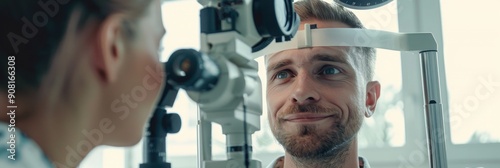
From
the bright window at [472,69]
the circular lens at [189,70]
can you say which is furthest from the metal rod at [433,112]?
the circular lens at [189,70]

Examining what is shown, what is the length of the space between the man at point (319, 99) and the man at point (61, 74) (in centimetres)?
72

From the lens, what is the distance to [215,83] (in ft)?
2.16

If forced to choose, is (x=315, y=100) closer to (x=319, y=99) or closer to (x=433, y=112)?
(x=319, y=99)

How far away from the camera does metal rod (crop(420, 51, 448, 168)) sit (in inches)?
47.1

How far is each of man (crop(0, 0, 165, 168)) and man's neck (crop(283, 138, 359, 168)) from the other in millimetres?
783

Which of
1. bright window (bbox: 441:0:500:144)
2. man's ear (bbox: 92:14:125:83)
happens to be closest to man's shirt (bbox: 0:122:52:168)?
man's ear (bbox: 92:14:125:83)

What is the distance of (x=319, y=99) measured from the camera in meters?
1.30

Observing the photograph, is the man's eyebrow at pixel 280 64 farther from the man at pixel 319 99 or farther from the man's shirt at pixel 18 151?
the man's shirt at pixel 18 151

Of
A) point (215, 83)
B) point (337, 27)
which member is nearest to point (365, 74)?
point (337, 27)

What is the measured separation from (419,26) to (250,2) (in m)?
1.13

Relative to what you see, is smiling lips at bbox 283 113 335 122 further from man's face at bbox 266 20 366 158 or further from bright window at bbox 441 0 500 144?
bright window at bbox 441 0 500 144

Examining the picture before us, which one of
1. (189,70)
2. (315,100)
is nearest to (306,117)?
(315,100)

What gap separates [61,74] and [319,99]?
82 centimetres

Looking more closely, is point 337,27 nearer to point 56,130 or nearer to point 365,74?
point 365,74
